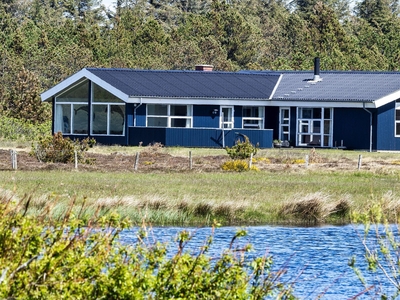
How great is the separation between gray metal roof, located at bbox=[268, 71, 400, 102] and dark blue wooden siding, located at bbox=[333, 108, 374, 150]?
74 cm

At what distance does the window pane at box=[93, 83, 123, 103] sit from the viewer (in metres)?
49.8

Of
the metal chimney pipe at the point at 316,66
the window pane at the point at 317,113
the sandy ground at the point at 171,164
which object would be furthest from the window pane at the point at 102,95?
the sandy ground at the point at 171,164

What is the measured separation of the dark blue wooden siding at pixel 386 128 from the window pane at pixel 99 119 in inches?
503

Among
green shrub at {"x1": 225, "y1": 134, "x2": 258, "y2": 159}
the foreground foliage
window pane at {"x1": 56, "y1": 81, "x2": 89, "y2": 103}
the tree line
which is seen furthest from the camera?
the tree line

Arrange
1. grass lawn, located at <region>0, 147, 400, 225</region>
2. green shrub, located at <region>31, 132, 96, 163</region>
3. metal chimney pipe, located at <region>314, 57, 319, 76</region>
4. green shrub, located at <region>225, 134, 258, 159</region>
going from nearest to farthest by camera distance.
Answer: grass lawn, located at <region>0, 147, 400, 225</region>
green shrub, located at <region>31, 132, 96, 163</region>
green shrub, located at <region>225, 134, 258, 159</region>
metal chimney pipe, located at <region>314, 57, 319, 76</region>

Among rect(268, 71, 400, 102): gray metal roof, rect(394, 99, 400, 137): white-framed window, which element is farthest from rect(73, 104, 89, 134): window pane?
rect(394, 99, 400, 137): white-framed window

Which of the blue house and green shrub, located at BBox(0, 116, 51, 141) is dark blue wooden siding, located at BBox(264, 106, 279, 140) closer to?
the blue house

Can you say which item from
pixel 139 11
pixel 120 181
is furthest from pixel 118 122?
pixel 139 11

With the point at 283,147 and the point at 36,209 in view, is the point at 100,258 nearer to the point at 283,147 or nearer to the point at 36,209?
the point at 36,209

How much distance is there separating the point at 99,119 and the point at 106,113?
0.46m

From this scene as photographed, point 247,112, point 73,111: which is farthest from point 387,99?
point 73,111

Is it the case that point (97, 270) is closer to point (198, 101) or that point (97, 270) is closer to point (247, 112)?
point (198, 101)

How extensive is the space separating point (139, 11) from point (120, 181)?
274ft

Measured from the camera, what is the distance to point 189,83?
51.4 meters
